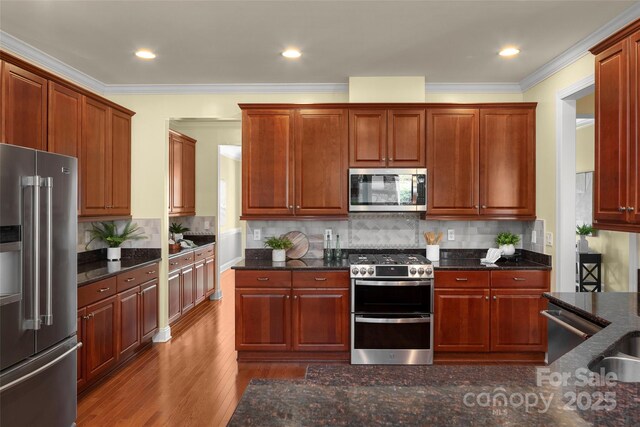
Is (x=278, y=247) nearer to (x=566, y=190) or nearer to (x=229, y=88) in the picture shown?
(x=229, y=88)

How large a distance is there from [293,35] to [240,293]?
7.30 feet

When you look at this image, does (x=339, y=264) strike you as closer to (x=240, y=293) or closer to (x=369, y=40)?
(x=240, y=293)

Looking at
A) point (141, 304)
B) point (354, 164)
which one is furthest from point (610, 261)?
point (141, 304)

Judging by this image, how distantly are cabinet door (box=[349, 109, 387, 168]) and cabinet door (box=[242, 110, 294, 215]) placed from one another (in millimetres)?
597

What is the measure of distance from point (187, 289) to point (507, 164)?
13.3 feet

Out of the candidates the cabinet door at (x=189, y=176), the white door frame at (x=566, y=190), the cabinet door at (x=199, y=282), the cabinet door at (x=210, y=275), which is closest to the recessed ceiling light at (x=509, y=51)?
the white door frame at (x=566, y=190)

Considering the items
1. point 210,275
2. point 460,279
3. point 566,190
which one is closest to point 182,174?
point 210,275

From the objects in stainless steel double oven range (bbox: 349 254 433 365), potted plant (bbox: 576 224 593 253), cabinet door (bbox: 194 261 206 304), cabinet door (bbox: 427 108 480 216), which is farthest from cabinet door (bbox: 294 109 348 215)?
potted plant (bbox: 576 224 593 253)

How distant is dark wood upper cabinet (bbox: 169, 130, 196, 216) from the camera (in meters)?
5.38

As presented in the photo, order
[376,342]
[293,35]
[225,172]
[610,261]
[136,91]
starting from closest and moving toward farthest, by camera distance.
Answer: [293,35], [376,342], [136,91], [610,261], [225,172]

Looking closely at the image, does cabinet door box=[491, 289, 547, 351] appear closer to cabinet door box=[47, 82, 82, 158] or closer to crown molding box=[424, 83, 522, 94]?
crown molding box=[424, 83, 522, 94]

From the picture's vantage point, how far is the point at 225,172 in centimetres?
920

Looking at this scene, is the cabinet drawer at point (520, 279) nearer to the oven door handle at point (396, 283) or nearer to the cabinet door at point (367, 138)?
the oven door handle at point (396, 283)

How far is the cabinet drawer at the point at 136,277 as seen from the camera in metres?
3.65
